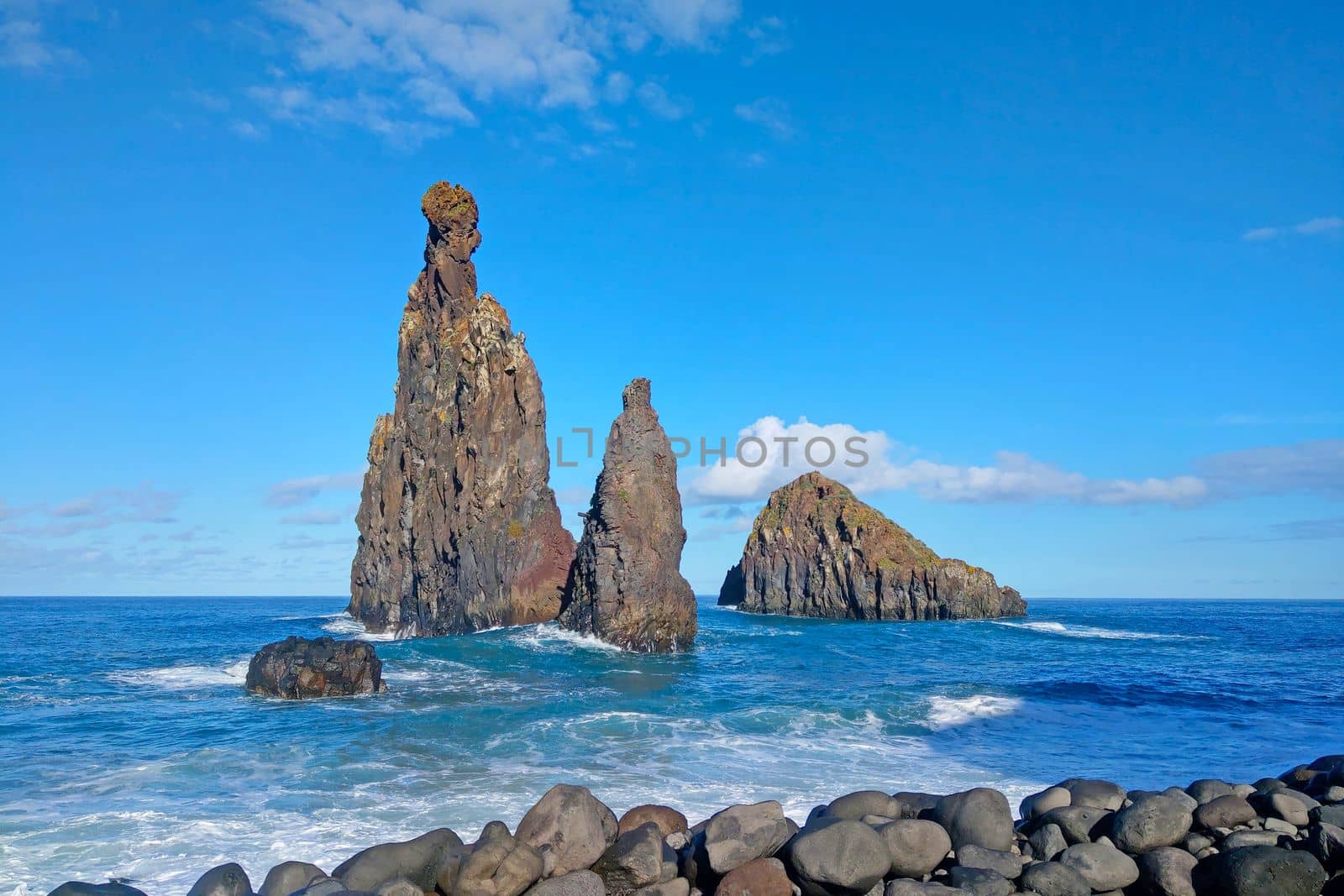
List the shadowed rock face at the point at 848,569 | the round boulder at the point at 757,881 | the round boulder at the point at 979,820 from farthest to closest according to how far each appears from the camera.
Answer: the shadowed rock face at the point at 848,569, the round boulder at the point at 979,820, the round boulder at the point at 757,881

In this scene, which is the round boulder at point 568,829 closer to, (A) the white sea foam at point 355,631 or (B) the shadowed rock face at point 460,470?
(B) the shadowed rock face at point 460,470

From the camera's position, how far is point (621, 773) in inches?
614

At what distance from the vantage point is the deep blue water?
12.4 meters

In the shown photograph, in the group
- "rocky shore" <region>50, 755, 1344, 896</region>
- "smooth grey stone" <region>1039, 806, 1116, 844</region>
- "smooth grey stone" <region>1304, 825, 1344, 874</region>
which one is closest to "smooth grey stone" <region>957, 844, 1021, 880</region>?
"rocky shore" <region>50, 755, 1344, 896</region>

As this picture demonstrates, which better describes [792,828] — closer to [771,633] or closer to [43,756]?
[43,756]

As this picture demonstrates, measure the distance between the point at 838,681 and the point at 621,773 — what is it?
16732 mm

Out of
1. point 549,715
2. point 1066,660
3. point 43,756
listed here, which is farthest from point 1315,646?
point 43,756

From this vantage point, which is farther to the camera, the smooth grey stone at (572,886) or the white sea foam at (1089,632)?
the white sea foam at (1089,632)

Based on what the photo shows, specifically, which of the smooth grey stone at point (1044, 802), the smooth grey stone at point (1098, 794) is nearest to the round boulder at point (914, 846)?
the smooth grey stone at point (1044, 802)

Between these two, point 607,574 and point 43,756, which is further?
point 607,574

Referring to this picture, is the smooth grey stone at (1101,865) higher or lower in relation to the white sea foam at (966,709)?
higher

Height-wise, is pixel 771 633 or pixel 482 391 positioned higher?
pixel 482 391

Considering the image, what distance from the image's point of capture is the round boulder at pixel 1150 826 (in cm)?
888

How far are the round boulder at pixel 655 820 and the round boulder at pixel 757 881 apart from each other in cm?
148
